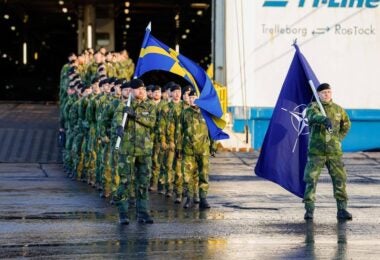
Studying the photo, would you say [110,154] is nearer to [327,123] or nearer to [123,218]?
[123,218]

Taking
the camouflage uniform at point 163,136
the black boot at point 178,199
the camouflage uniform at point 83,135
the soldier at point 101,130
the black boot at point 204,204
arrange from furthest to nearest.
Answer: the camouflage uniform at point 83,135
the camouflage uniform at point 163,136
the soldier at point 101,130
the black boot at point 178,199
the black boot at point 204,204

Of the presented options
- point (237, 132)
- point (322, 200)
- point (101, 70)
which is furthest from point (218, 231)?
point (237, 132)

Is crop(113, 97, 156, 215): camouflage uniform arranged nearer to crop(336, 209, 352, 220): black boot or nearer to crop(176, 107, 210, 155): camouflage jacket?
crop(176, 107, 210, 155): camouflage jacket

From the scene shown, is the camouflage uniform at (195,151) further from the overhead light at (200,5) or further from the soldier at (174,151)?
the overhead light at (200,5)

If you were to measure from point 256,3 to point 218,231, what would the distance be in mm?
16551

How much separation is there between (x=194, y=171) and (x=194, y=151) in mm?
343

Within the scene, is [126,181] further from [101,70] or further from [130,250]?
[101,70]

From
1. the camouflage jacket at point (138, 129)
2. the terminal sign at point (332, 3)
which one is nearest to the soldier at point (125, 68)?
the terminal sign at point (332, 3)

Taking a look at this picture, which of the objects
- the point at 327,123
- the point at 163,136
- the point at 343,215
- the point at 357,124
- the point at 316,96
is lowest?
the point at 343,215

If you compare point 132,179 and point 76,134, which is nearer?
point 132,179

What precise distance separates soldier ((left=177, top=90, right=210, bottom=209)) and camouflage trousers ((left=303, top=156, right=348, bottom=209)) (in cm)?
212

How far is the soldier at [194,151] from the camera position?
17078 millimetres

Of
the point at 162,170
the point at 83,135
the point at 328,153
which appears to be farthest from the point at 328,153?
the point at 83,135

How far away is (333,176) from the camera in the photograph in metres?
15.4
